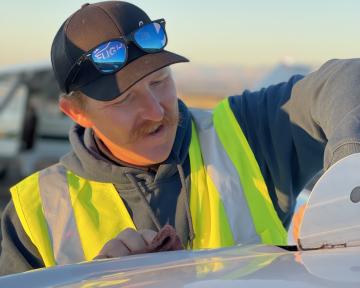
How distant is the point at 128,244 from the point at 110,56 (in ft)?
2.49

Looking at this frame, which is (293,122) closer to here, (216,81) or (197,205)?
(197,205)

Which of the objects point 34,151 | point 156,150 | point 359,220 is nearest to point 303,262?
point 359,220

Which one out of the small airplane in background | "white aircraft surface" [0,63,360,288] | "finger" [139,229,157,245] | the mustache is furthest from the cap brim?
the small airplane in background

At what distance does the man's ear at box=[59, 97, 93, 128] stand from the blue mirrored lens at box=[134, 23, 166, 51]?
0.34 meters

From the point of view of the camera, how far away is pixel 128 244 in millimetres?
1577

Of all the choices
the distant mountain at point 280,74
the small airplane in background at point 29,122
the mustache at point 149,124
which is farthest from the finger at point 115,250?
the small airplane in background at point 29,122

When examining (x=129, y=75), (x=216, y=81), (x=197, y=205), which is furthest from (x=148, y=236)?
(x=216, y=81)

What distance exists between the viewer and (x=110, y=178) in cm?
222

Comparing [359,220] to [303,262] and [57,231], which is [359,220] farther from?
[57,231]

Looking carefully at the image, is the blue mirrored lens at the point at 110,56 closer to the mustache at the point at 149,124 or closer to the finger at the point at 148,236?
the mustache at the point at 149,124

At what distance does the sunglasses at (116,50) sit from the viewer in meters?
2.13

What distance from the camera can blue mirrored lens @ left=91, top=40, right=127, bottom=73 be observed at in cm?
213

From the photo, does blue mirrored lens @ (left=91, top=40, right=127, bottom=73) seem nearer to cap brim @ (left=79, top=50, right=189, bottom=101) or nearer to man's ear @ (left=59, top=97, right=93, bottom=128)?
cap brim @ (left=79, top=50, right=189, bottom=101)

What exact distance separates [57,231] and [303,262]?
108 cm
